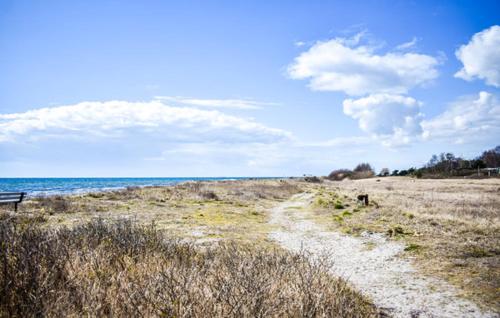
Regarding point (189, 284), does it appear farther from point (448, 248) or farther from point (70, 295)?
point (448, 248)

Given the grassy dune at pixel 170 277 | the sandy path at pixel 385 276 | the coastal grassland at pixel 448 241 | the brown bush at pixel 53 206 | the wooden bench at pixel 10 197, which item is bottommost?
the sandy path at pixel 385 276

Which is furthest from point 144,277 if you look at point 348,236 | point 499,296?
point 348,236

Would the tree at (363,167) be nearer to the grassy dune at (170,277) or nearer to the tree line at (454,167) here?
the tree line at (454,167)

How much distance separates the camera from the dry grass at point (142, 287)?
4469 millimetres

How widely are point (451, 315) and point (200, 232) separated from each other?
10426 mm

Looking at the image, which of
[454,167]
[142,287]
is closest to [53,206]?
[142,287]

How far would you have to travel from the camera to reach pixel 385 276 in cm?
910

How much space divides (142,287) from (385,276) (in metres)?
6.78

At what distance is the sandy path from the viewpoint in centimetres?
677

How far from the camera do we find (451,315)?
21.0ft

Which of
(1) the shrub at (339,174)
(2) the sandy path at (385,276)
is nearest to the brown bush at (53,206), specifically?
(2) the sandy path at (385,276)

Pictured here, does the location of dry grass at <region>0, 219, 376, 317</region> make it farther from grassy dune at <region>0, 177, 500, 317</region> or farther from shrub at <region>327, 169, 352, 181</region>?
shrub at <region>327, 169, 352, 181</region>

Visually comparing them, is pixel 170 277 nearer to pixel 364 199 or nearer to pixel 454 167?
pixel 364 199

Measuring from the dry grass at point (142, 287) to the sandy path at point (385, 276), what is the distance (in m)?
1.01
